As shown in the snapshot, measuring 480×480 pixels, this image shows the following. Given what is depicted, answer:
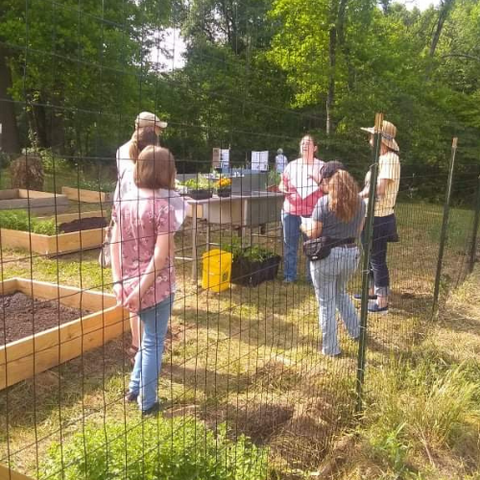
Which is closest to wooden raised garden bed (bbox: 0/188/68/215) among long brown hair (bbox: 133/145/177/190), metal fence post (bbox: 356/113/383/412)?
long brown hair (bbox: 133/145/177/190)

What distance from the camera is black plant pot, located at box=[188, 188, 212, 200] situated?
562 centimetres

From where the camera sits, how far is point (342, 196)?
3.69 meters

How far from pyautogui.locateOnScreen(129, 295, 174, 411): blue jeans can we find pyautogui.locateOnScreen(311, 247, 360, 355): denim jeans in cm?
139

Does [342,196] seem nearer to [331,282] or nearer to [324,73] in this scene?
[331,282]

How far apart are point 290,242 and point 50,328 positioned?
292 cm

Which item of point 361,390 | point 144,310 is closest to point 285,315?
point 361,390

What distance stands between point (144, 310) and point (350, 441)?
4.72 ft

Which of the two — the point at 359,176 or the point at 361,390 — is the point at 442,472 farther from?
the point at 359,176

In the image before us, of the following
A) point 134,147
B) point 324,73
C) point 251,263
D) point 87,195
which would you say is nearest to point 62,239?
point 251,263

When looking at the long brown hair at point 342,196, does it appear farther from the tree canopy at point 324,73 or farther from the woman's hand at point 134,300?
the tree canopy at point 324,73

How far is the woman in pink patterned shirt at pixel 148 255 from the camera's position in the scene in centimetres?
266

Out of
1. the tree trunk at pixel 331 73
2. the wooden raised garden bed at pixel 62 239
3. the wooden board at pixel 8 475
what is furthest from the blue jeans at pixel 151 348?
the tree trunk at pixel 331 73

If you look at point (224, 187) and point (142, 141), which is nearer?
point (142, 141)

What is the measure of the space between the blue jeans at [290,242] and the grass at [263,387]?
69cm
